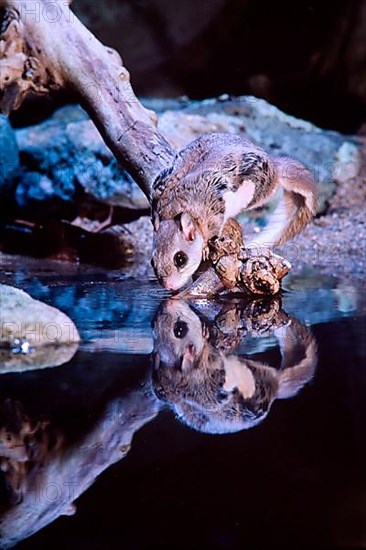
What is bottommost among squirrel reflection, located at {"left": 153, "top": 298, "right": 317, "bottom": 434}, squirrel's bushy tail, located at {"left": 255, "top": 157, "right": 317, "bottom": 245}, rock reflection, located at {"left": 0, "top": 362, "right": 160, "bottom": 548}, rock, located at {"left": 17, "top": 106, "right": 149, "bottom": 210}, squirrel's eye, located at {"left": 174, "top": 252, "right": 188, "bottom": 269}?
rock reflection, located at {"left": 0, "top": 362, "right": 160, "bottom": 548}

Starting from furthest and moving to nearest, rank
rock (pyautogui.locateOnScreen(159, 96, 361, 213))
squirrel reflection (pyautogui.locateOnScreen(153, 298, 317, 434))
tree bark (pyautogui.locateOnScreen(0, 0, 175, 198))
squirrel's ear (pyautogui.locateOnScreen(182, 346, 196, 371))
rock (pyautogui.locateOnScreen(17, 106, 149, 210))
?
rock (pyautogui.locateOnScreen(159, 96, 361, 213)) → rock (pyautogui.locateOnScreen(17, 106, 149, 210)) → tree bark (pyautogui.locateOnScreen(0, 0, 175, 198)) → squirrel's ear (pyautogui.locateOnScreen(182, 346, 196, 371)) → squirrel reflection (pyautogui.locateOnScreen(153, 298, 317, 434))

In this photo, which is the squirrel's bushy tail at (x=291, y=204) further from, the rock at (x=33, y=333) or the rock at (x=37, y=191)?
the rock at (x=37, y=191)

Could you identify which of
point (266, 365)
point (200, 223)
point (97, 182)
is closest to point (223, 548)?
point (266, 365)

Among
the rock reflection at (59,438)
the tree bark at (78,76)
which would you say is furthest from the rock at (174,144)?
the rock reflection at (59,438)

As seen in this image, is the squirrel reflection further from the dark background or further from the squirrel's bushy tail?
the dark background

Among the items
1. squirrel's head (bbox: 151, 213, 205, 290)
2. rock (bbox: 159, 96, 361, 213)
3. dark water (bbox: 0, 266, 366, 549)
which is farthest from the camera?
rock (bbox: 159, 96, 361, 213)

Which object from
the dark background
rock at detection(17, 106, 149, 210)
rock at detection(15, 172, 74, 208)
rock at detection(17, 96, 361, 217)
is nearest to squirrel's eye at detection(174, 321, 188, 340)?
rock at detection(17, 96, 361, 217)

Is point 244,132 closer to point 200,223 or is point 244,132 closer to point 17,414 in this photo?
point 200,223
